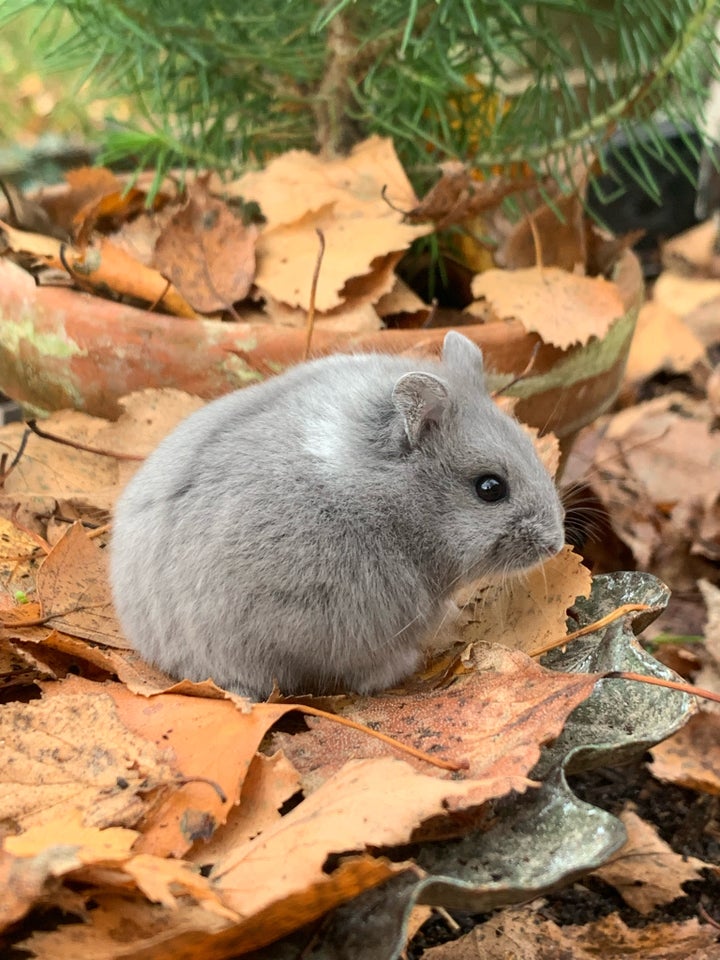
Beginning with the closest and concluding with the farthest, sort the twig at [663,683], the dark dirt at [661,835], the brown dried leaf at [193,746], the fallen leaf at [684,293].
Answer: the brown dried leaf at [193,746] < the twig at [663,683] < the dark dirt at [661,835] < the fallen leaf at [684,293]

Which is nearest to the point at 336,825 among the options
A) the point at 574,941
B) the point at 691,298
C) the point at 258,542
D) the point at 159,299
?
the point at 258,542

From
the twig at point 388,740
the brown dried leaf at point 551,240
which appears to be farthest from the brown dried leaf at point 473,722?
the brown dried leaf at point 551,240

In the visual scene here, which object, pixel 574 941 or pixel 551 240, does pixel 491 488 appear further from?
pixel 551 240

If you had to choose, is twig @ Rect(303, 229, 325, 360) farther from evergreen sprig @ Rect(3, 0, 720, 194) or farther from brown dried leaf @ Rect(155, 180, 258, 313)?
evergreen sprig @ Rect(3, 0, 720, 194)

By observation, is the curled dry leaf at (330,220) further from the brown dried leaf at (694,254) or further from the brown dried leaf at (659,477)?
the brown dried leaf at (694,254)

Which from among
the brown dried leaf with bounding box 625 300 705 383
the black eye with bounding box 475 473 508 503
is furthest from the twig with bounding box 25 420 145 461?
the brown dried leaf with bounding box 625 300 705 383
